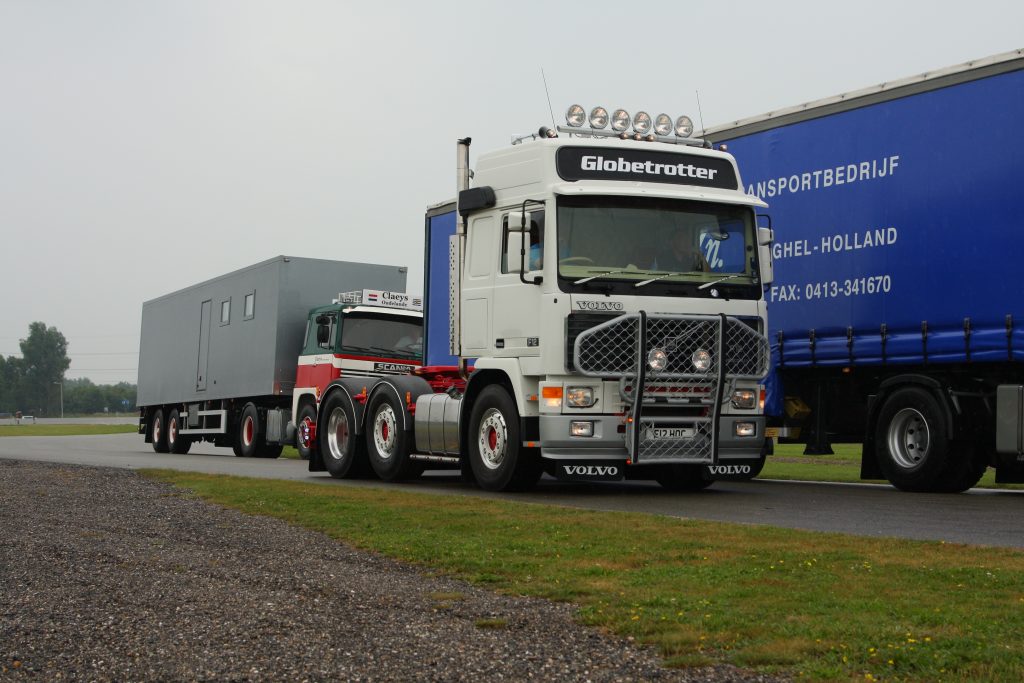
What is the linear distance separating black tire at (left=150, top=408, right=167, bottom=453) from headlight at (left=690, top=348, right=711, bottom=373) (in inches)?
921

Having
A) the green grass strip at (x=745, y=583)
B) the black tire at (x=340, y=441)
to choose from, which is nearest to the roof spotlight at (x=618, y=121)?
the green grass strip at (x=745, y=583)

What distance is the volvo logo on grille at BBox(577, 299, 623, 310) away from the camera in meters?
13.0

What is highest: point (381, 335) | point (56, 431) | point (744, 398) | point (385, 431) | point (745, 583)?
point (381, 335)

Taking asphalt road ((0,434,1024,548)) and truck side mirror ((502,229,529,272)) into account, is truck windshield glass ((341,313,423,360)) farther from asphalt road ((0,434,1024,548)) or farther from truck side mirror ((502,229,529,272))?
truck side mirror ((502,229,529,272))

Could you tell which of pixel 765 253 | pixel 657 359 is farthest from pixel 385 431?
pixel 765 253

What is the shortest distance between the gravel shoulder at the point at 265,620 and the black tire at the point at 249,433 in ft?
59.6

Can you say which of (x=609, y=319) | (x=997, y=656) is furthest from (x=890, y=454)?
(x=997, y=656)

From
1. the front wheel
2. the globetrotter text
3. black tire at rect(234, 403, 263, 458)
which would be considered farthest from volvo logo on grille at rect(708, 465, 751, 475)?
black tire at rect(234, 403, 263, 458)

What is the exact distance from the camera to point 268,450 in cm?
2823

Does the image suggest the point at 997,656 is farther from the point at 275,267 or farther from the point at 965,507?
the point at 275,267

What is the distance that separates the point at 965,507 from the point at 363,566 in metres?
6.41

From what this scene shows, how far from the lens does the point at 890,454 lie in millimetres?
13969

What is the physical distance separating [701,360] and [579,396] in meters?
1.29

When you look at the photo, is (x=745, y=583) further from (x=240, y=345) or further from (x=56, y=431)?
(x=56, y=431)
